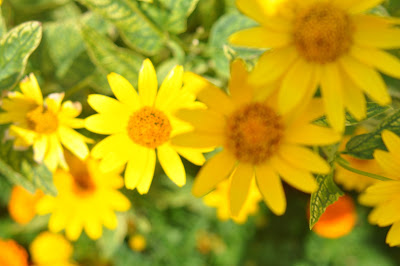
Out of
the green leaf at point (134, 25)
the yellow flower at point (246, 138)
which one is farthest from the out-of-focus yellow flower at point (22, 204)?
the yellow flower at point (246, 138)

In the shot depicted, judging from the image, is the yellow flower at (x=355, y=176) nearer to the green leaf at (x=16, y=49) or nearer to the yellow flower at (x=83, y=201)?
the yellow flower at (x=83, y=201)

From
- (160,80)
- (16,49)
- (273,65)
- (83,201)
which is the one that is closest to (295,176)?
(273,65)

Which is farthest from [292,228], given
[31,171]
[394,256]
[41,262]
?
[31,171]

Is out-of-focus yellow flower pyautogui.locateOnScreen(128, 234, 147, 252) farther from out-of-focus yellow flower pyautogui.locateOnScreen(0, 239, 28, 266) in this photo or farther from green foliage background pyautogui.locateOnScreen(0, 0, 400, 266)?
out-of-focus yellow flower pyautogui.locateOnScreen(0, 239, 28, 266)

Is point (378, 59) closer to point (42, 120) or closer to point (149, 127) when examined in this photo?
point (149, 127)

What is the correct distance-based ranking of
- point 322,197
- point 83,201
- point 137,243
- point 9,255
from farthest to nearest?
1. point 137,243
2. point 9,255
3. point 83,201
4. point 322,197

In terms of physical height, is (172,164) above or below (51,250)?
above

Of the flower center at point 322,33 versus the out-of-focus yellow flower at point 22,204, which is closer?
the flower center at point 322,33
